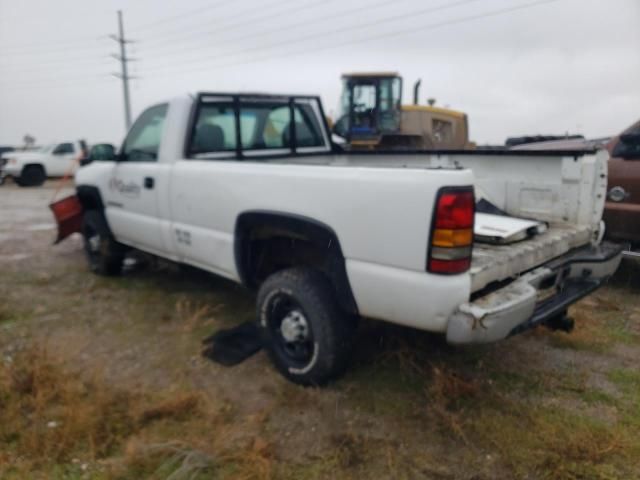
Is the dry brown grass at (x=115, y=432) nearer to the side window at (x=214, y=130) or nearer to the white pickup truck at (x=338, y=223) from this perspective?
the white pickup truck at (x=338, y=223)

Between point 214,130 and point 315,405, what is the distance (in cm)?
241

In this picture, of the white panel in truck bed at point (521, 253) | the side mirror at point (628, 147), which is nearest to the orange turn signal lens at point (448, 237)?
the white panel in truck bed at point (521, 253)

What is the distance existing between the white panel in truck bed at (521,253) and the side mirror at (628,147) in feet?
6.60

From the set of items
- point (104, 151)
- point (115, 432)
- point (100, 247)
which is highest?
point (104, 151)

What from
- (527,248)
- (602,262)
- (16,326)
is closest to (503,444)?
(527,248)

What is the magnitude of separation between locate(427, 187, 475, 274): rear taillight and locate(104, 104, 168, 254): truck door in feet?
8.28

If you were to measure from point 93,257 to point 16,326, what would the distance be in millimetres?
1639

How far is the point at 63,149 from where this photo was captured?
794 inches

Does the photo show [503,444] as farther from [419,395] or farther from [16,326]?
[16,326]

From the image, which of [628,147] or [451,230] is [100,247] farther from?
[628,147]

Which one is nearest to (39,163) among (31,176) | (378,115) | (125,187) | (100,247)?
(31,176)

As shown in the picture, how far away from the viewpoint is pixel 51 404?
3.08 metres

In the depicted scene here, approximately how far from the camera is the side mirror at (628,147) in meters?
4.86

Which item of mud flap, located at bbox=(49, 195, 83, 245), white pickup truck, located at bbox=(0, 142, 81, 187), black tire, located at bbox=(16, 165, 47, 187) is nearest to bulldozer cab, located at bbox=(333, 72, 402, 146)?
mud flap, located at bbox=(49, 195, 83, 245)
